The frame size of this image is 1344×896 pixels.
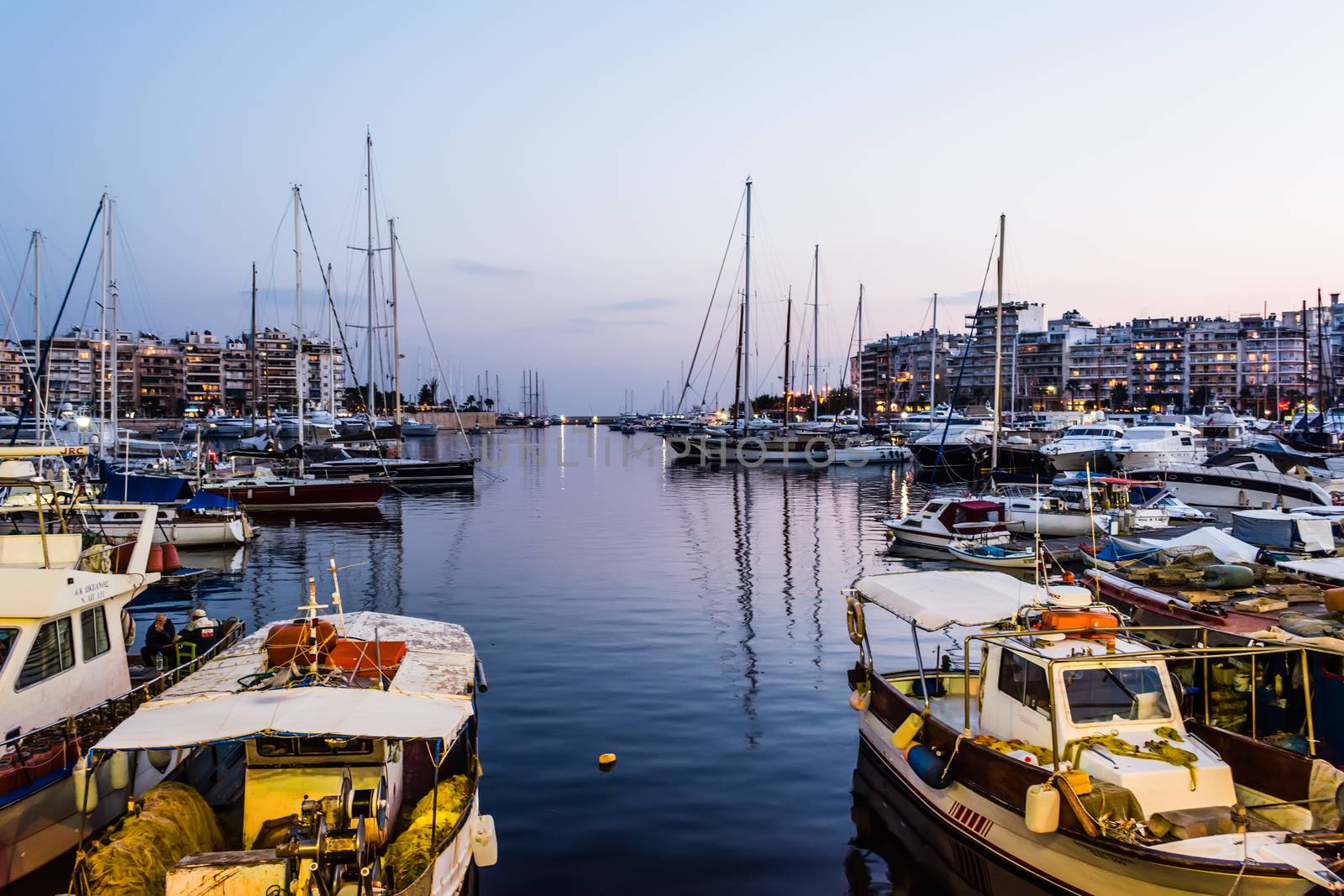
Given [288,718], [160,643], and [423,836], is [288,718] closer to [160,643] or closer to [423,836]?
[423,836]

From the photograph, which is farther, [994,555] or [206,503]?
[206,503]

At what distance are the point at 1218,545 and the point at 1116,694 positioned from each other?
16.2m

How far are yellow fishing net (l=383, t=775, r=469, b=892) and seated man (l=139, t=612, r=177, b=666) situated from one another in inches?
329

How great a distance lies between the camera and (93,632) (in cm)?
1357

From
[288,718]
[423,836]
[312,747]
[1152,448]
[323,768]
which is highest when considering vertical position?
[1152,448]

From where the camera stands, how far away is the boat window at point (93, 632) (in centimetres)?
1327

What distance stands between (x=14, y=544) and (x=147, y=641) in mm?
3701

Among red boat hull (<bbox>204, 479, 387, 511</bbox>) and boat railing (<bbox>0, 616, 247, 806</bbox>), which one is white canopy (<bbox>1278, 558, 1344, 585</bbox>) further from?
red boat hull (<bbox>204, 479, 387, 511</bbox>)

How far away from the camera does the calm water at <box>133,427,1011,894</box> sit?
493 inches

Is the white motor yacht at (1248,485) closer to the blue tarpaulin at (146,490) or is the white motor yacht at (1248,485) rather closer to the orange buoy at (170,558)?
the orange buoy at (170,558)

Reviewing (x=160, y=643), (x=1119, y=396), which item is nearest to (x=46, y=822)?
(x=160, y=643)

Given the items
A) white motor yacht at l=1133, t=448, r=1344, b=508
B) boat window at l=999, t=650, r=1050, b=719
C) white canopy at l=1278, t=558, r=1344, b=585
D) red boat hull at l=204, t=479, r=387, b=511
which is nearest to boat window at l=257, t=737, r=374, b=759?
boat window at l=999, t=650, r=1050, b=719

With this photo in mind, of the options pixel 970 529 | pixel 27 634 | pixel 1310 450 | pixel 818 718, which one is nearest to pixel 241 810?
pixel 27 634

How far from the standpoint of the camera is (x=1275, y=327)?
585 feet
